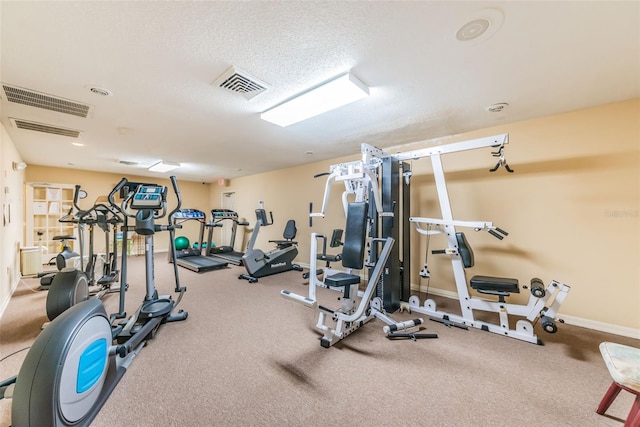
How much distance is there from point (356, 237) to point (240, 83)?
5.97ft

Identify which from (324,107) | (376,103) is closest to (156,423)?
(324,107)

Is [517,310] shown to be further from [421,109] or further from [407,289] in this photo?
[421,109]

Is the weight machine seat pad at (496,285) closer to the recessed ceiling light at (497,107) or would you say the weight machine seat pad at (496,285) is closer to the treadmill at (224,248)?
the recessed ceiling light at (497,107)

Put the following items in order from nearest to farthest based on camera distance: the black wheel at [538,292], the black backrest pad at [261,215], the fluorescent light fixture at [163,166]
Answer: the black wheel at [538,292] < the black backrest pad at [261,215] < the fluorescent light fixture at [163,166]

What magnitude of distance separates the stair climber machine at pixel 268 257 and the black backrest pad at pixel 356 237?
8.63 ft

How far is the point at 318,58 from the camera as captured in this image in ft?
5.94

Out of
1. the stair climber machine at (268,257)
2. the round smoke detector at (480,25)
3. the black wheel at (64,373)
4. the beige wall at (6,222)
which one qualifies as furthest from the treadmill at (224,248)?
the round smoke detector at (480,25)

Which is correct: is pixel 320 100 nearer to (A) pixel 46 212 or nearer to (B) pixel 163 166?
(B) pixel 163 166

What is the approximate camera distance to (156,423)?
146cm

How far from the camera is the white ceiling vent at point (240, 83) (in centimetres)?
200

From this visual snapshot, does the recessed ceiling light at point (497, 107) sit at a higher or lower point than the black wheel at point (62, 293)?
higher

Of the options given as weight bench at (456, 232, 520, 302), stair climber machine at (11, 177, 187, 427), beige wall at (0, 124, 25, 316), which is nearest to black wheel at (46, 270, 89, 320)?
stair climber machine at (11, 177, 187, 427)

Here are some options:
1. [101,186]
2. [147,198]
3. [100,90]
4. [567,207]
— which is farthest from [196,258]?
[567,207]

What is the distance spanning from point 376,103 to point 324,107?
572 millimetres
